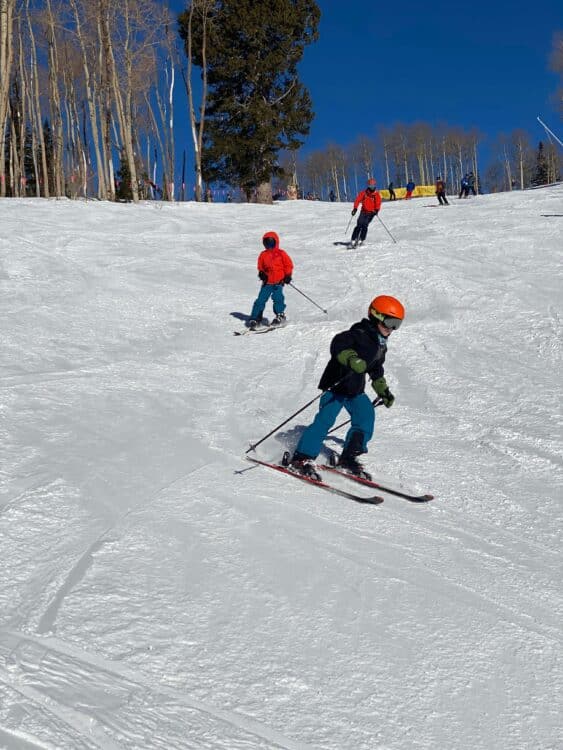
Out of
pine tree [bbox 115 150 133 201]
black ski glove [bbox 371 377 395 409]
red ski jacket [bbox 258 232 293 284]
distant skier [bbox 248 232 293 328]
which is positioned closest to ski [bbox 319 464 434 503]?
black ski glove [bbox 371 377 395 409]

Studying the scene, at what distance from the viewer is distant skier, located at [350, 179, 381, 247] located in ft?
46.1

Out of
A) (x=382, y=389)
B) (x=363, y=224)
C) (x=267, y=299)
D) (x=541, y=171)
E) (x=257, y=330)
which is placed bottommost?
(x=382, y=389)

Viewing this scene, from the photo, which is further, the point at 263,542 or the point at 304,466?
the point at 304,466

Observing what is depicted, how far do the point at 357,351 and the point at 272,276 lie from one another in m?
5.08

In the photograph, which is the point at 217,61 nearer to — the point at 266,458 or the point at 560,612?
the point at 266,458

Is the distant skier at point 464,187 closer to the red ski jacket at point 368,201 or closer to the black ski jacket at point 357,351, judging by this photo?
the red ski jacket at point 368,201

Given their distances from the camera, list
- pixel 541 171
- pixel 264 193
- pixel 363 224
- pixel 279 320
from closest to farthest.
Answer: pixel 279 320
pixel 363 224
pixel 264 193
pixel 541 171

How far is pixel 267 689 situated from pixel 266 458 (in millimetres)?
2858

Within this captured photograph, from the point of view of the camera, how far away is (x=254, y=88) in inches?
1217

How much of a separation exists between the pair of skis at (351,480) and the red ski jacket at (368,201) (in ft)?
33.1

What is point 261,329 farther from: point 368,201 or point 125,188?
point 125,188

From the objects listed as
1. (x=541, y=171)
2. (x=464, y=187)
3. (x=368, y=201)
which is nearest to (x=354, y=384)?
(x=368, y=201)

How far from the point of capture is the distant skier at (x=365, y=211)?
14.1m

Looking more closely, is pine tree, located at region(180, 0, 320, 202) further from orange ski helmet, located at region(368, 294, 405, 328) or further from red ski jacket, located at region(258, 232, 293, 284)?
orange ski helmet, located at region(368, 294, 405, 328)
